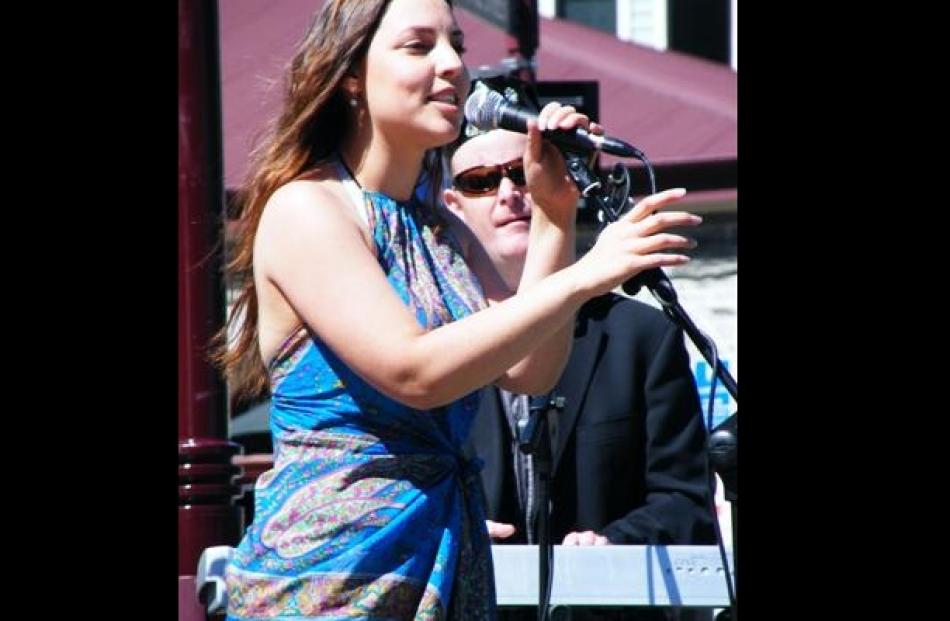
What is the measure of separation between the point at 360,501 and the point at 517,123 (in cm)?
74

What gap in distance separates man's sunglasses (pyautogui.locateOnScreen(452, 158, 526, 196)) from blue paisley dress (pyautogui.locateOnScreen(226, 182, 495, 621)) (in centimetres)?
160

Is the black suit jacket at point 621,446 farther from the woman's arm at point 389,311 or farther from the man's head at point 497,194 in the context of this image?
the woman's arm at point 389,311

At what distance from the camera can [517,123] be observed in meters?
3.31

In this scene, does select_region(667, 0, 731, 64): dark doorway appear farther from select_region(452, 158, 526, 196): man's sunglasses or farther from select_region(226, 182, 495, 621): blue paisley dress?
select_region(226, 182, 495, 621): blue paisley dress

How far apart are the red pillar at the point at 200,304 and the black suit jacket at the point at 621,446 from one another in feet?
3.75

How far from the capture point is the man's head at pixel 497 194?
469 centimetres

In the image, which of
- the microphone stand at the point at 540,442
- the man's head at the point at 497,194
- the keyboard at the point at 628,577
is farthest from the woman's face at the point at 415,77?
the man's head at the point at 497,194

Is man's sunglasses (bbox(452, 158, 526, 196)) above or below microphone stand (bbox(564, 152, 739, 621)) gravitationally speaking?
above

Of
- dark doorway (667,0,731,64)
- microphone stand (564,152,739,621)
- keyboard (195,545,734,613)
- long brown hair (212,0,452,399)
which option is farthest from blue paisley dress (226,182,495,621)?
dark doorway (667,0,731,64)

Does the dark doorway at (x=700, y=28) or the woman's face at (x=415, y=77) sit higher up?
the dark doorway at (x=700, y=28)

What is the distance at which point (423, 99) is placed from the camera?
3150 mm

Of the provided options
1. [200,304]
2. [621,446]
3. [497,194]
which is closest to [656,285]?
[621,446]

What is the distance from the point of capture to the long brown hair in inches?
126
